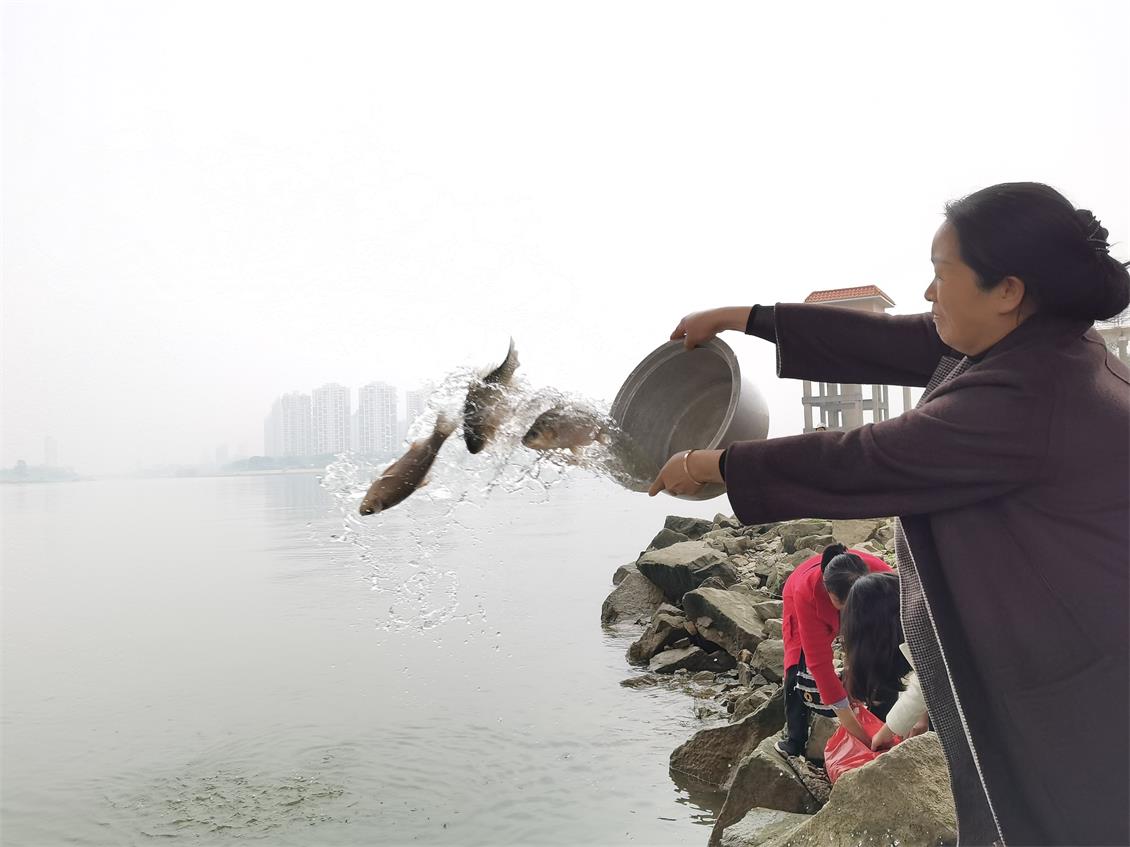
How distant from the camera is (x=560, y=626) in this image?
11.2 m

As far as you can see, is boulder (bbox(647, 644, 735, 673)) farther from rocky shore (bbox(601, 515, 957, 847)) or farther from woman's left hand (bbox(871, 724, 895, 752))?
woman's left hand (bbox(871, 724, 895, 752))

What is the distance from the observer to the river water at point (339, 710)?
5473 millimetres

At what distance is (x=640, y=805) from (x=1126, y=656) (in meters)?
4.03

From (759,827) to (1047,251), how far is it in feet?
Result: 9.77

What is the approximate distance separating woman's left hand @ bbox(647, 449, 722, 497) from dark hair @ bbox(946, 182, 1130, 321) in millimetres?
716

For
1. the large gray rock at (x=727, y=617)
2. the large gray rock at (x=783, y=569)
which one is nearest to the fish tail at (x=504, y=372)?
the large gray rock at (x=727, y=617)

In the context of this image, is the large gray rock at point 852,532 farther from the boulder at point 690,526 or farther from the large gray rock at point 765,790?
the large gray rock at point 765,790

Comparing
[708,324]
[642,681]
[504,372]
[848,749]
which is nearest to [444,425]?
[504,372]

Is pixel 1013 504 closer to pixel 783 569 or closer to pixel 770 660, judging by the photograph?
pixel 770 660

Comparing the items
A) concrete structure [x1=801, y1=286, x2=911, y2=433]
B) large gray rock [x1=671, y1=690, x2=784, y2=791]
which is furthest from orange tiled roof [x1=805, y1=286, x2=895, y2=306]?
large gray rock [x1=671, y1=690, x2=784, y2=791]

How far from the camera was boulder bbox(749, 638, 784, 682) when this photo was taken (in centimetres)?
682

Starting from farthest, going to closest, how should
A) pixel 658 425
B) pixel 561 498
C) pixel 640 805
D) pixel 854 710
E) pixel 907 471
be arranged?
pixel 561 498 → pixel 640 805 → pixel 854 710 → pixel 658 425 → pixel 907 471

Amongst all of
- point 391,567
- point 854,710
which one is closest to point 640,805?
point 854,710

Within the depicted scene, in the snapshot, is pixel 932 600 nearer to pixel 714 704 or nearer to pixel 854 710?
pixel 854 710
